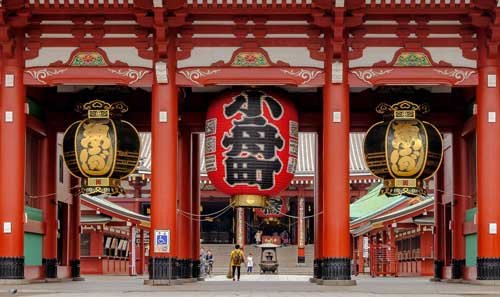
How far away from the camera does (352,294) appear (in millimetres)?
21875

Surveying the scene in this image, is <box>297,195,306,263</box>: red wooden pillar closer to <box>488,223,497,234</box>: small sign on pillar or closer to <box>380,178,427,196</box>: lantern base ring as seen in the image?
<box>380,178,427,196</box>: lantern base ring

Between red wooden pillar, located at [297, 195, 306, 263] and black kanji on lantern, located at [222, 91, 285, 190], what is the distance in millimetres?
34317

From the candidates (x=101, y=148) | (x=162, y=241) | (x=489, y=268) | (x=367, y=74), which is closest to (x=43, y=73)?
(x=101, y=148)

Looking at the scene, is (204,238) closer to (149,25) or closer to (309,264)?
(309,264)

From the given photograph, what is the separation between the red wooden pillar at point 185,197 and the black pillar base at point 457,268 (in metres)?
7.88

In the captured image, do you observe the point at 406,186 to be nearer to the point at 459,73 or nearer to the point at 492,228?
the point at 492,228

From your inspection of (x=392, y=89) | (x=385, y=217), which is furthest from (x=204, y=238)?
(x=392, y=89)

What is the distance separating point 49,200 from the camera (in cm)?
3145

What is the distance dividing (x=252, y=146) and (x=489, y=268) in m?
6.74

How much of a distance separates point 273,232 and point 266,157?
43.5 metres

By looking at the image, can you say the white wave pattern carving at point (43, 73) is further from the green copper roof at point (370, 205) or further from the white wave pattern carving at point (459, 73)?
the green copper roof at point (370, 205)

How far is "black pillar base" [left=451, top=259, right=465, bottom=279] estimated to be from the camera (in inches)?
1190

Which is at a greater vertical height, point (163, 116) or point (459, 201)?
point (163, 116)

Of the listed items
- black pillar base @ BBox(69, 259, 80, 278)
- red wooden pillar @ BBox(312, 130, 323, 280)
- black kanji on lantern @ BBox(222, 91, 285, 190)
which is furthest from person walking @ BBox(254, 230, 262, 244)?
black kanji on lantern @ BBox(222, 91, 285, 190)
